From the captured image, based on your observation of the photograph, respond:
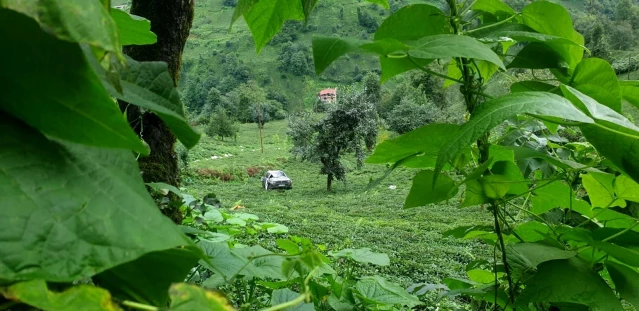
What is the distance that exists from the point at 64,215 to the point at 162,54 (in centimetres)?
79

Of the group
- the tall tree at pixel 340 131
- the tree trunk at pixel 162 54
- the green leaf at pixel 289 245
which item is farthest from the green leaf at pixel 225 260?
the tall tree at pixel 340 131

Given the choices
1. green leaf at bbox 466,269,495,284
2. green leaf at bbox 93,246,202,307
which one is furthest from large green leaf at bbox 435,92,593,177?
green leaf at bbox 466,269,495,284

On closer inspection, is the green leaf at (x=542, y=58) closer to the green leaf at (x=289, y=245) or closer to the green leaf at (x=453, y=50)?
the green leaf at (x=453, y=50)

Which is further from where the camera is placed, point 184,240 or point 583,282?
point 583,282

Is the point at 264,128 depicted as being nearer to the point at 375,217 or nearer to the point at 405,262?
the point at 375,217

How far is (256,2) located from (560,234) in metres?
0.28

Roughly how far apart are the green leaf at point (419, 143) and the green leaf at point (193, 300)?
0.70 ft

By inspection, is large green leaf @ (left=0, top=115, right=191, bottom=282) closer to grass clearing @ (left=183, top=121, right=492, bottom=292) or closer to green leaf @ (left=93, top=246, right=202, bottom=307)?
green leaf @ (left=93, top=246, right=202, bottom=307)

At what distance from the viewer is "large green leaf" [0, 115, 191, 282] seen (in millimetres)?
91

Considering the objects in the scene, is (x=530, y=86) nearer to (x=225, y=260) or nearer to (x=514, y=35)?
(x=514, y=35)

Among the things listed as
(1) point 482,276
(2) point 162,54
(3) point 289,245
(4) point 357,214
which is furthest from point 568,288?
(4) point 357,214

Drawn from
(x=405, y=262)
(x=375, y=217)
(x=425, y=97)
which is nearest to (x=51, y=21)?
(x=405, y=262)

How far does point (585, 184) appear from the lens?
385 millimetres

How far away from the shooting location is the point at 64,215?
10 cm
